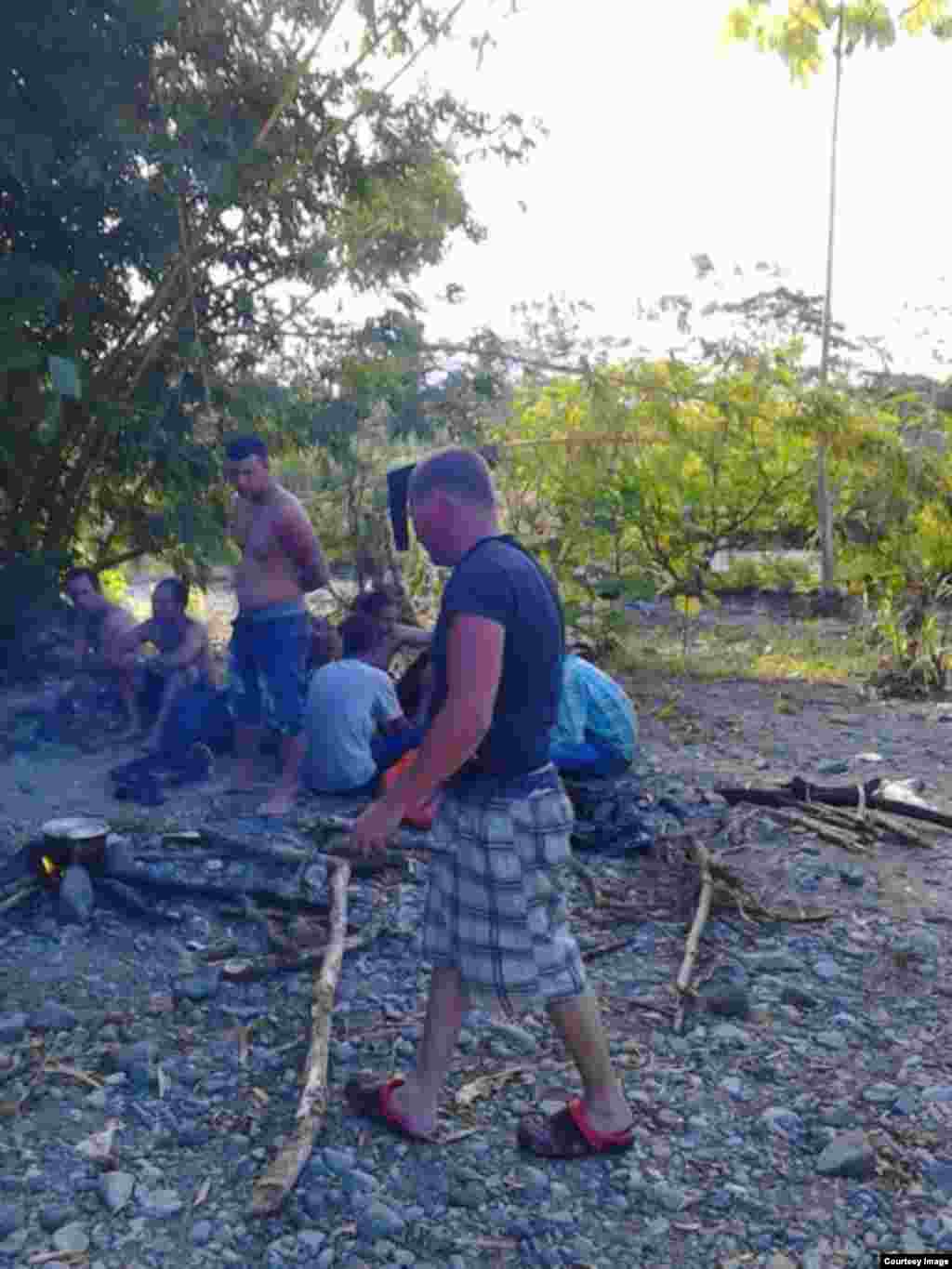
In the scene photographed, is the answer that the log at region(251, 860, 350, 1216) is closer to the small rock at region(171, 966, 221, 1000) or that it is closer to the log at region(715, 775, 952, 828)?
the small rock at region(171, 966, 221, 1000)

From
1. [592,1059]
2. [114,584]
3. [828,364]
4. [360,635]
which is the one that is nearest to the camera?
[592,1059]

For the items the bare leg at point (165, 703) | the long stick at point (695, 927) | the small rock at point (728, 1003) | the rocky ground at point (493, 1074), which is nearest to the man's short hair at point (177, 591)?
the bare leg at point (165, 703)

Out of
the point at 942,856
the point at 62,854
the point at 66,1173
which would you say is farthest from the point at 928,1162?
the point at 62,854

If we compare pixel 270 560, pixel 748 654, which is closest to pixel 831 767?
pixel 270 560

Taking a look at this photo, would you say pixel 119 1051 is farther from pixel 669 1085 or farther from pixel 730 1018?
pixel 730 1018

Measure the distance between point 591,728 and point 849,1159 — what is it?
3306mm

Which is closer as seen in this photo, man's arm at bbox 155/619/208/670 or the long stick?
the long stick

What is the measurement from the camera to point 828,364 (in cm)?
1334

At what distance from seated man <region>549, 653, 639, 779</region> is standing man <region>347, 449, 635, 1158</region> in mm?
3127

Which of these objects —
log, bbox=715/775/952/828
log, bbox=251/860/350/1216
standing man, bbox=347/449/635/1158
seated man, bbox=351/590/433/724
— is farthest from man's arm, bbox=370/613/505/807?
seated man, bbox=351/590/433/724

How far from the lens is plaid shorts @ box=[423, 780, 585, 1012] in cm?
331

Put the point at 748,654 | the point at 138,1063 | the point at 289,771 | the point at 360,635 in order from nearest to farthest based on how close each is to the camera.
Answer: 1. the point at 138,1063
2. the point at 289,771
3. the point at 360,635
4. the point at 748,654

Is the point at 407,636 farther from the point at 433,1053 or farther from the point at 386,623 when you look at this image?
the point at 433,1053

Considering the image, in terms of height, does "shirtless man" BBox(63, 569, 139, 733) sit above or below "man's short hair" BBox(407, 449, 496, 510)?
below
